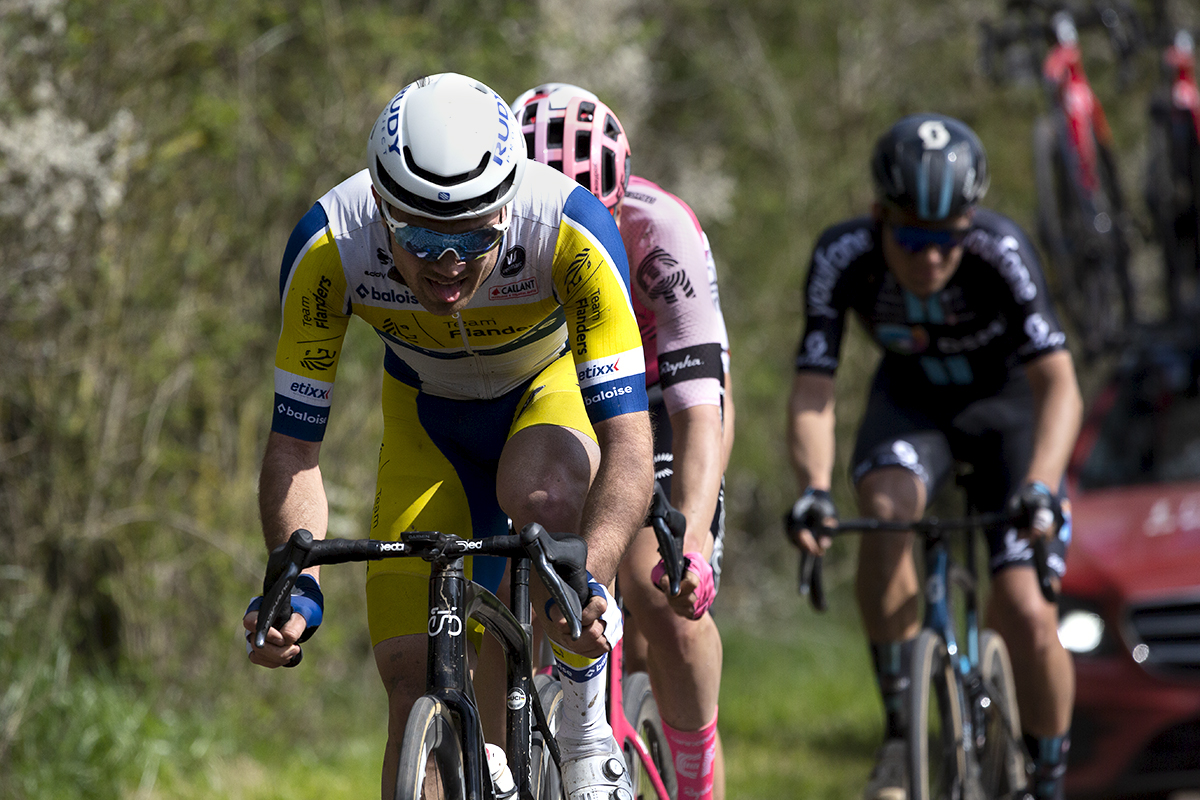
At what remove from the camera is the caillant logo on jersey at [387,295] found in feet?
10.4

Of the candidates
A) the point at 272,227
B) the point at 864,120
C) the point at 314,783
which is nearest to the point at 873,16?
the point at 864,120

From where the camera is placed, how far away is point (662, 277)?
3.77 meters

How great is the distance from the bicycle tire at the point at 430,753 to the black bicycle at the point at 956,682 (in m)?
2.02

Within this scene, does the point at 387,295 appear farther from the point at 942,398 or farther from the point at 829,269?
the point at 942,398

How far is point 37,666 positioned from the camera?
531cm

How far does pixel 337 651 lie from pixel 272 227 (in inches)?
84.8

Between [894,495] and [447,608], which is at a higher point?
[894,495]

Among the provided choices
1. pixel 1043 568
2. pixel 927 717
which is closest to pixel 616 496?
pixel 927 717

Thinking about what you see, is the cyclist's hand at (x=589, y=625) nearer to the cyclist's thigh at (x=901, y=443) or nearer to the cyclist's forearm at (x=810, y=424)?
the cyclist's forearm at (x=810, y=424)

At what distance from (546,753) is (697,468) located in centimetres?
84

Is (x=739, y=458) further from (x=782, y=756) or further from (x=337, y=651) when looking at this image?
(x=337, y=651)

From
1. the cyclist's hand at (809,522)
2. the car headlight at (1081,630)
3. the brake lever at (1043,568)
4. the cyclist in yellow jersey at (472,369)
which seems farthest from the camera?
the car headlight at (1081,630)

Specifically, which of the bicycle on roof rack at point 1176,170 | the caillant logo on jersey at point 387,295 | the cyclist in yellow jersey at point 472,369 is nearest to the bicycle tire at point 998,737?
the cyclist in yellow jersey at point 472,369

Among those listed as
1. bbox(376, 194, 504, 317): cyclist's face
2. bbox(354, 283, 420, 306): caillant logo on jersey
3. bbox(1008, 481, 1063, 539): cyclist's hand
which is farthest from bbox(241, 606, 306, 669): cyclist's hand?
bbox(1008, 481, 1063, 539): cyclist's hand
